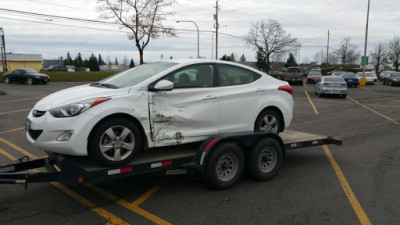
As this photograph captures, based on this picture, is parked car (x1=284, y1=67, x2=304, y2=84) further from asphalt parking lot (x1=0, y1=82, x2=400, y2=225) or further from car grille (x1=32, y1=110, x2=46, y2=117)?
car grille (x1=32, y1=110, x2=46, y2=117)

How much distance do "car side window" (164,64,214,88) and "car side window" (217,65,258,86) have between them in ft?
0.60

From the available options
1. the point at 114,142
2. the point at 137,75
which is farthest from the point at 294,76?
the point at 114,142

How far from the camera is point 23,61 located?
86250 millimetres

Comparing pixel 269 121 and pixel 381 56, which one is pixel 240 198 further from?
pixel 381 56

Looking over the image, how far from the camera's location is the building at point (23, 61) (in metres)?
82.8

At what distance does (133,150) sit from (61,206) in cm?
121

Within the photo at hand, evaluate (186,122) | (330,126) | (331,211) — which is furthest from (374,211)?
(330,126)

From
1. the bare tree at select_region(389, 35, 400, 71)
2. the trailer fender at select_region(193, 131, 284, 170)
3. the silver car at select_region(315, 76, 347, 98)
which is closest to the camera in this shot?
the trailer fender at select_region(193, 131, 284, 170)

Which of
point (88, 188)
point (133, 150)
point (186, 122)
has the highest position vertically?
point (186, 122)

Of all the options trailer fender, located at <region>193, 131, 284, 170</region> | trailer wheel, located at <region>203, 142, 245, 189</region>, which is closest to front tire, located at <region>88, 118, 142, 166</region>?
trailer fender, located at <region>193, 131, 284, 170</region>

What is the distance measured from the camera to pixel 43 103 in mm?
4371

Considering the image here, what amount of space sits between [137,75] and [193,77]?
848mm

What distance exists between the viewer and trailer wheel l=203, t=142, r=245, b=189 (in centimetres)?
474

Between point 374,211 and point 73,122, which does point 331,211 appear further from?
point 73,122
